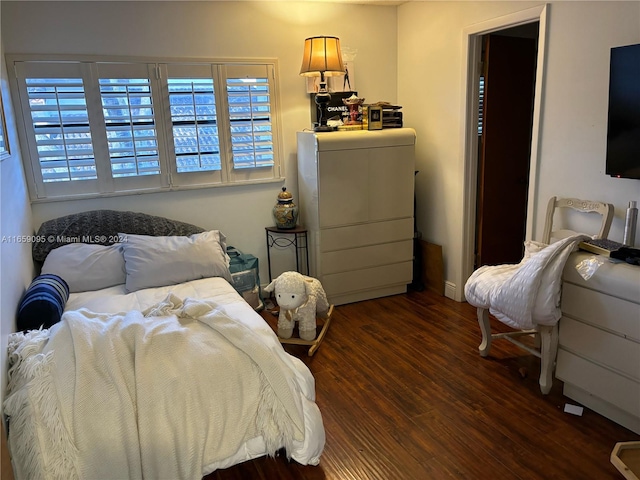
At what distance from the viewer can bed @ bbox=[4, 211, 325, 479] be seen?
5.60 ft

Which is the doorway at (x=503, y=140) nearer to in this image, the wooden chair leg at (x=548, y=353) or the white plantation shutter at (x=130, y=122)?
the wooden chair leg at (x=548, y=353)

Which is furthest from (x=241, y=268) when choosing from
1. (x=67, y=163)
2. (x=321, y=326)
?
(x=67, y=163)

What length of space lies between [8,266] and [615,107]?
10.4ft

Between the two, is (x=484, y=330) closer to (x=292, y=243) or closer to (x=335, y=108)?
(x=292, y=243)

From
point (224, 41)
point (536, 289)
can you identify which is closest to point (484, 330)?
point (536, 289)

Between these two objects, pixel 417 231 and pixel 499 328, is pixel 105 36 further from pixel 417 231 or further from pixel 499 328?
pixel 499 328

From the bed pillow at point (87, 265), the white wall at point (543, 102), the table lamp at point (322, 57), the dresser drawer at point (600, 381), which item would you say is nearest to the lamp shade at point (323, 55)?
the table lamp at point (322, 57)

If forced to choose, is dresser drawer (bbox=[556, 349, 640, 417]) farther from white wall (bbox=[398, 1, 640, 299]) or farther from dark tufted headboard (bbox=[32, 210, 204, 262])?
dark tufted headboard (bbox=[32, 210, 204, 262])

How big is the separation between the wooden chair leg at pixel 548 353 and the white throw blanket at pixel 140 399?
144 cm

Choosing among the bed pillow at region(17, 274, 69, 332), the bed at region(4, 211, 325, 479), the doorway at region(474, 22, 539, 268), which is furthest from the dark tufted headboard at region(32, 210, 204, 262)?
the doorway at region(474, 22, 539, 268)

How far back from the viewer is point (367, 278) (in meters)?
3.95

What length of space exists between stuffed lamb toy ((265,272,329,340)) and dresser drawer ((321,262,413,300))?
0.57 m

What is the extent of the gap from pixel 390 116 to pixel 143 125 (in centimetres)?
198

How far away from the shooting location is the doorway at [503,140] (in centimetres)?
367
